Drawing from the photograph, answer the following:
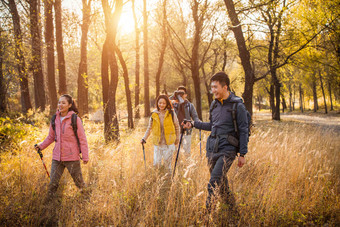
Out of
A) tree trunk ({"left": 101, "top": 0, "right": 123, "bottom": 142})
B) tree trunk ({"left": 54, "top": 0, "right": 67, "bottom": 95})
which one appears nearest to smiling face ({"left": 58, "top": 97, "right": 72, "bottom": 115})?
tree trunk ({"left": 101, "top": 0, "right": 123, "bottom": 142})

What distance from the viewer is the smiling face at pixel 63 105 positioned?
374 cm

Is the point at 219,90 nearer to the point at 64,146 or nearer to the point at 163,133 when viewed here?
the point at 163,133

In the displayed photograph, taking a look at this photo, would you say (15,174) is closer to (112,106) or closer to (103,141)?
(103,141)

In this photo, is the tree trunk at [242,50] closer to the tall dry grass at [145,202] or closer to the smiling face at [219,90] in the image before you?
the tall dry grass at [145,202]

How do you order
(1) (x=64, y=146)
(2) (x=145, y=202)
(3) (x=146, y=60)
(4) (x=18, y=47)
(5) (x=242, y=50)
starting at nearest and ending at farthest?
(2) (x=145, y=202), (1) (x=64, y=146), (4) (x=18, y=47), (5) (x=242, y=50), (3) (x=146, y=60)

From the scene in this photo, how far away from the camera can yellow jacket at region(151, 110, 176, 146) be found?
15.9 ft

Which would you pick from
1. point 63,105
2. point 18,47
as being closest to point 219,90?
point 63,105

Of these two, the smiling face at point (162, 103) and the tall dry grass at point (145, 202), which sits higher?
the smiling face at point (162, 103)

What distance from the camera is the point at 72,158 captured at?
3.77 m

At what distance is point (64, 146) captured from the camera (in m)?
3.74

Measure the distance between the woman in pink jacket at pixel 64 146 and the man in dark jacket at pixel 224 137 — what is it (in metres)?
2.14

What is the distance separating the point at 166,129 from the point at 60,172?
219 centimetres

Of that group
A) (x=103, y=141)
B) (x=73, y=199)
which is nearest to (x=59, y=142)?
(x=73, y=199)

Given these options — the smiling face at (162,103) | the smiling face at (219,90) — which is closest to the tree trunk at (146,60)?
the smiling face at (162,103)
